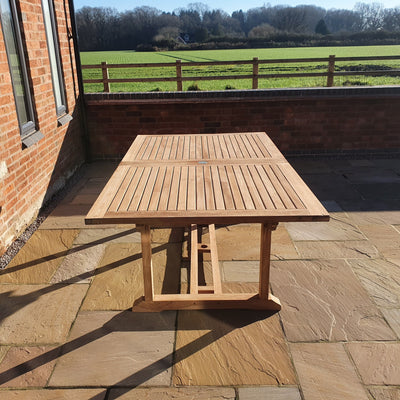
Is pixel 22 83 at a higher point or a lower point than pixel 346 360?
higher

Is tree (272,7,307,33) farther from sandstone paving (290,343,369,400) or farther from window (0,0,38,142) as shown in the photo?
sandstone paving (290,343,369,400)

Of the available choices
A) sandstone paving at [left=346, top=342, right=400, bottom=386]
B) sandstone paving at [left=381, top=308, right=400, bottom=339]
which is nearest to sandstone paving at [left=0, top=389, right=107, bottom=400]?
sandstone paving at [left=346, top=342, right=400, bottom=386]

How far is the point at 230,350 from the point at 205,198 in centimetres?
92

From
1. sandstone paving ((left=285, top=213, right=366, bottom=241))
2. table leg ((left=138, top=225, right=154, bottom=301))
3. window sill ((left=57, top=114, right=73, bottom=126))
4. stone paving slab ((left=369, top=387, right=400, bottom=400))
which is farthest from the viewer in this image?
window sill ((left=57, top=114, right=73, bottom=126))

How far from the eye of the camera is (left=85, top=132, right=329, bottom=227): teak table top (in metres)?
2.09

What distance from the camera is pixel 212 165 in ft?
9.37

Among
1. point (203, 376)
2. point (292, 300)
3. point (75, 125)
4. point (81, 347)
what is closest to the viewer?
point (203, 376)

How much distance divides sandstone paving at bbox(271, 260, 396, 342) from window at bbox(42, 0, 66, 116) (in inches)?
142

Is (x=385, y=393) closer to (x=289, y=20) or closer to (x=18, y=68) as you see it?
(x=18, y=68)

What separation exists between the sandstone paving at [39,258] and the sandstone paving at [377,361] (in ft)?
7.47

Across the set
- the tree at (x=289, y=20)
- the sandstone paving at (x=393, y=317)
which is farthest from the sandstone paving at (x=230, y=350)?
the tree at (x=289, y=20)

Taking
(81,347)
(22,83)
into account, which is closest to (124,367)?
(81,347)

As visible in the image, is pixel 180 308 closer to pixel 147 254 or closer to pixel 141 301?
pixel 141 301

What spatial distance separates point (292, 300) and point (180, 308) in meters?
0.80
